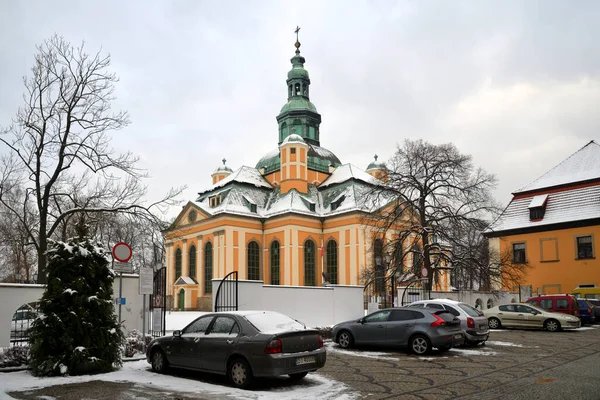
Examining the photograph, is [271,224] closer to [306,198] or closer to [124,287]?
[306,198]

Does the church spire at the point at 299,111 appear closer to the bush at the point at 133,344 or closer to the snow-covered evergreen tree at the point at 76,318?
the bush at the point at 133,344

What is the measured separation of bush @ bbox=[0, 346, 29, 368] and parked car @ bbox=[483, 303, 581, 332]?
19.4 m

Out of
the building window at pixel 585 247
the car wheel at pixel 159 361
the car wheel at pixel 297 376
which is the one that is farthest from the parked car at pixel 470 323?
the building window at pixel 585 247

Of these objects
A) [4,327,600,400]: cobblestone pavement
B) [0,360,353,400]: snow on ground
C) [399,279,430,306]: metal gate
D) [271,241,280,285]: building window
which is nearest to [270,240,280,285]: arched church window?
[271,241,280,285]: building window

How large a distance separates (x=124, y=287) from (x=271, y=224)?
107 ft

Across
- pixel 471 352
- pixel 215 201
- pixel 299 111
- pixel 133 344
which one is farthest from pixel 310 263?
pixel 133 344

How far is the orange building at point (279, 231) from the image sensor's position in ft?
151

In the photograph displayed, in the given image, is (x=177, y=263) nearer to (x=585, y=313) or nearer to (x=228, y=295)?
(x=228, y=295)

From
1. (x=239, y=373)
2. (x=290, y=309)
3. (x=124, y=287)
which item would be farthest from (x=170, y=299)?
(x=239, y=373)

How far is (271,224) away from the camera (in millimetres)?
48500

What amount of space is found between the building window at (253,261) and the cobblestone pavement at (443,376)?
103 feet

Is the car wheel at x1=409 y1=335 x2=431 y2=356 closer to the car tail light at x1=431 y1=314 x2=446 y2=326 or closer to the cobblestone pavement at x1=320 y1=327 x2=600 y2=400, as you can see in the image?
the cobblestone pavement at x1=320 y1=327 x2=600 y2=400

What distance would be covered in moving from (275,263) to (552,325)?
28676 mm

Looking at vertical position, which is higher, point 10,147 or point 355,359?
point 10,147
